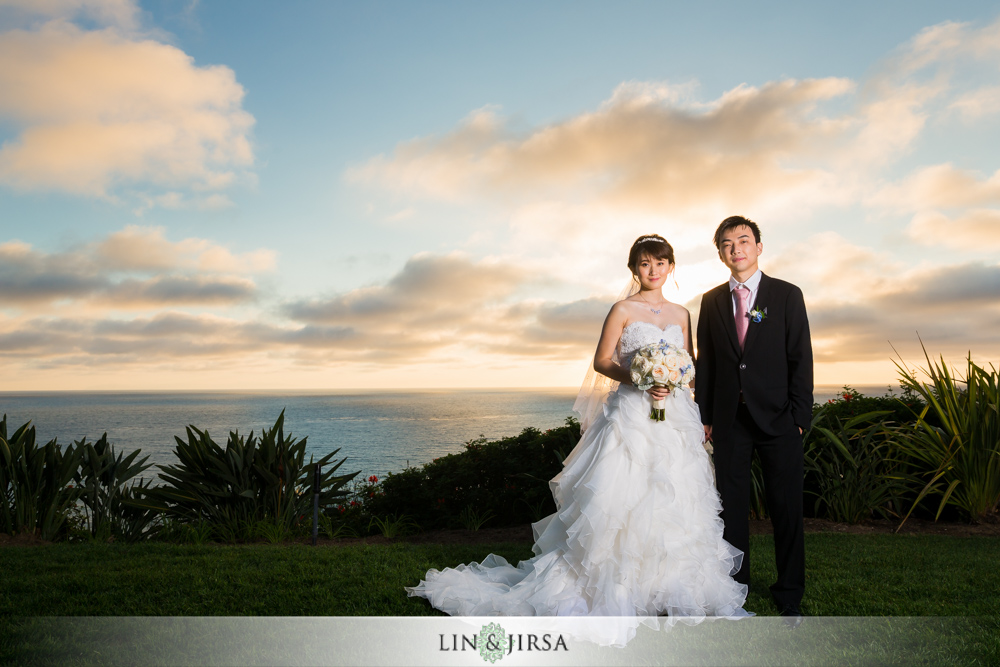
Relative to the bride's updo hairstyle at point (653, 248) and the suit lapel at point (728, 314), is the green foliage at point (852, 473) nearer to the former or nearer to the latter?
the suit lapel at point (728, 314)

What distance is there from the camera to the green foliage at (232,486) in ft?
22.7

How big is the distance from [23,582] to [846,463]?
25.9ft

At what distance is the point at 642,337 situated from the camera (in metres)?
4.12

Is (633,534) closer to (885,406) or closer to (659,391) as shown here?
(659,391)

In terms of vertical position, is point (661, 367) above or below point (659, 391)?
above

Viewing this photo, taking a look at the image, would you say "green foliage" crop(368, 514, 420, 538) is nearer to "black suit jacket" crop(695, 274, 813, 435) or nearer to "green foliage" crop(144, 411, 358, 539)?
"green foliage" crop(144, 411, 358, 539)

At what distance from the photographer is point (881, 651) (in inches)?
130

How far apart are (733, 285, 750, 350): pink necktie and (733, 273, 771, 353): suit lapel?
0.05 meters

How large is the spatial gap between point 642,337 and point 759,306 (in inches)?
29.7

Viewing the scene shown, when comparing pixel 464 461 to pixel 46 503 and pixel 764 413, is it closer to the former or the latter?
pixel 46 503

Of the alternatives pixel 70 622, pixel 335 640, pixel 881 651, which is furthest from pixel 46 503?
pixel 881 651

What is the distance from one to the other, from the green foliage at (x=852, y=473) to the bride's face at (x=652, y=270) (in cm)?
396

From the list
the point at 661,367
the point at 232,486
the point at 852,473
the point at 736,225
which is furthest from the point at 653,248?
the point at 232,486

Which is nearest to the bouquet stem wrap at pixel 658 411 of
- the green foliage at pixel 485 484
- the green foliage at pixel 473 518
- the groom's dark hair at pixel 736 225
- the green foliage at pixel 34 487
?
the groom's dark hair at pixel 736 225
